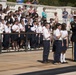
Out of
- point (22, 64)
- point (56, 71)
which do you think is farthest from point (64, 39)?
point (56, 71)

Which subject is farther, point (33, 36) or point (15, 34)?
point (33, 36)

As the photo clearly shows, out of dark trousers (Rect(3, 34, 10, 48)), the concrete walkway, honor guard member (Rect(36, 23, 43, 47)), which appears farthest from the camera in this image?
honor guard member (Rect(36, 23, 43, 47))

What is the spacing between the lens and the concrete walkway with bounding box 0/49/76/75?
15.8m

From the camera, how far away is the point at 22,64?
17.5m

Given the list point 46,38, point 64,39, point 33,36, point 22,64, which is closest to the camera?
point 22,64

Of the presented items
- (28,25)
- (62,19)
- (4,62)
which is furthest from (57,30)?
(62,19)

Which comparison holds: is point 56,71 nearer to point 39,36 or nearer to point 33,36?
point 33,36

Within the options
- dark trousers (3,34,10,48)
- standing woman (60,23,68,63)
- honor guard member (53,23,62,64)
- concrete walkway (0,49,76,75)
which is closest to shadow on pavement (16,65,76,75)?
concrete walkway (0,49,76,75)

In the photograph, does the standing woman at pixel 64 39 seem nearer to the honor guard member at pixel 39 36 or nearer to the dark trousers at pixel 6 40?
the dark trousers at pixel 6 40

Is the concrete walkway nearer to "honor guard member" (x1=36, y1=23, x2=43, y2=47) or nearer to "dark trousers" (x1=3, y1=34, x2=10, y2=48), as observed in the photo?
"dark trousers" (x1=3, y1=34, x2=10, y2=48)

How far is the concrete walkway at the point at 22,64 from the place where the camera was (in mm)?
15788

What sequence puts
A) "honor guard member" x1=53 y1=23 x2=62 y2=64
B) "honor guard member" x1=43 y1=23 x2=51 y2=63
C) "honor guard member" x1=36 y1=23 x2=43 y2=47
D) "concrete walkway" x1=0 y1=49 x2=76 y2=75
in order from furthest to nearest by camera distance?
1. "honor guard member" x1=36 y1=23 x2=43 y2=47
2. "honor guard member" x1=43 y1=23 x2=51 y2=63
3. "honor guard member" x1=53 y1=23 x2=62 y2=64
4. "concrete walkway" x1=0 y1=49 x2=76 y2=75

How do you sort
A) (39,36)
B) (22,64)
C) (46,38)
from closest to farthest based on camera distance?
(22,64) < (46,38) < (39,36)

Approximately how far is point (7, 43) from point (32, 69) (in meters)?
5.86
